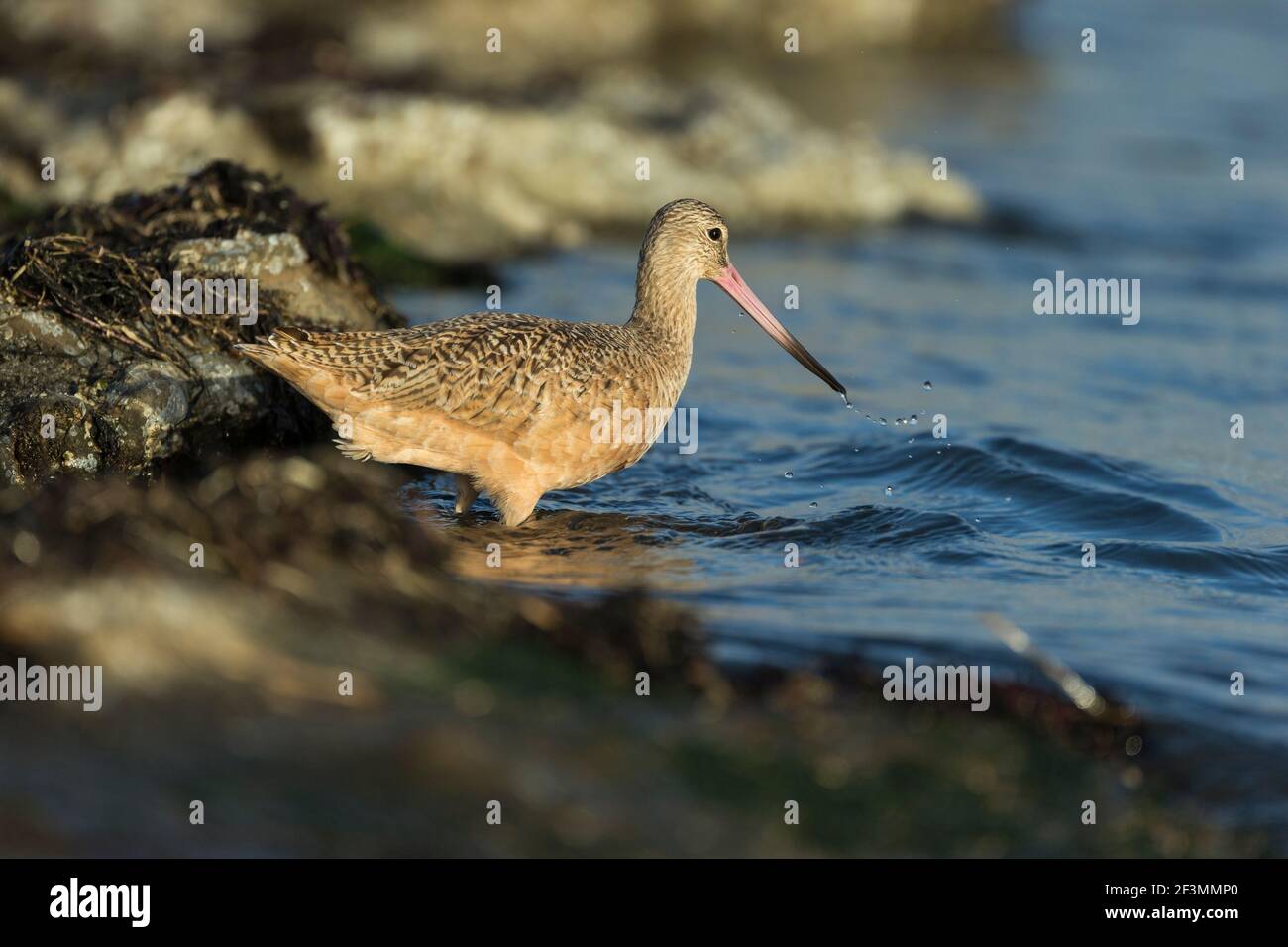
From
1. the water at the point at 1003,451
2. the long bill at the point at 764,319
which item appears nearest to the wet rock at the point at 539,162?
the water at the point at 1003,451

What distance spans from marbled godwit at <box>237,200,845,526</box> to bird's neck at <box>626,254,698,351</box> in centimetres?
47

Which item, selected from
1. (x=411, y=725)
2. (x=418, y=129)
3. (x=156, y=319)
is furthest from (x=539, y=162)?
(x=411, y=725)

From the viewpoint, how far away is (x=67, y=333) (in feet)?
22.8

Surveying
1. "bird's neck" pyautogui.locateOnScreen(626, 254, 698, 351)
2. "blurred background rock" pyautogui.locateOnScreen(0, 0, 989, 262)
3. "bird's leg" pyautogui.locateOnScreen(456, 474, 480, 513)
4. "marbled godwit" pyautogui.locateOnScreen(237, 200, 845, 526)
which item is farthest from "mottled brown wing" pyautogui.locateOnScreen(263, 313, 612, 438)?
"blurred background rock" pyautogui.locateOnScreen(0, 0, 989, 262)

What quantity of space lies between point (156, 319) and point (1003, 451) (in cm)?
407

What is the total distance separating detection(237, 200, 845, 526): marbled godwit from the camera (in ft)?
21.6

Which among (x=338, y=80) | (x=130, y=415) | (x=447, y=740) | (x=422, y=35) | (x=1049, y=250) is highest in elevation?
(x=422, y=35)

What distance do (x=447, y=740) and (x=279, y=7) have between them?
15.5 m

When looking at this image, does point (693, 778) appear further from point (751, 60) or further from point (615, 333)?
point (751, 60)

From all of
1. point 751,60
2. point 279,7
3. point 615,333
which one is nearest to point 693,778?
point 615,333

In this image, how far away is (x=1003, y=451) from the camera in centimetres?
845

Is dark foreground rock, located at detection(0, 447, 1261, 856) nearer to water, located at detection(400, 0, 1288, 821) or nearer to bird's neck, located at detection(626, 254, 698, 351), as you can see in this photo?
water, located at detection(400, 0, 1288, 821)

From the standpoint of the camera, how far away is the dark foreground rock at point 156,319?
6.73 metres
